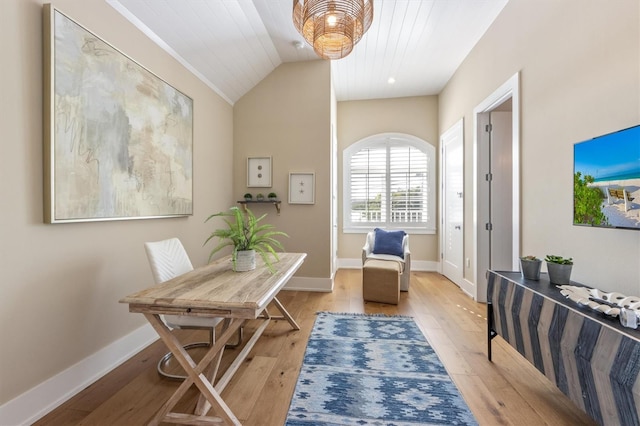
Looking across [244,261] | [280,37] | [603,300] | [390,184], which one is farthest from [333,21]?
[390,184]

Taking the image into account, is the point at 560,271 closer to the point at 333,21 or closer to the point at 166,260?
the point at 333,21

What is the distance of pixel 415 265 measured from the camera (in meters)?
5.06

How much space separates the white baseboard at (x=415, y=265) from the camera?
196 inches

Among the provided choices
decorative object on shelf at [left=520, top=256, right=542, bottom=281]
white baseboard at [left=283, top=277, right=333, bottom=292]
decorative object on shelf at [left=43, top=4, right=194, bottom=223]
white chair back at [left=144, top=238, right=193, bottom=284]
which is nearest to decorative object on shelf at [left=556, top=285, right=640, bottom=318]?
decorative object on shelf at [left=520, top=256, right=542, bottom=281]

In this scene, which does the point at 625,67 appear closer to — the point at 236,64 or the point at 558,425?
the point at 558,425

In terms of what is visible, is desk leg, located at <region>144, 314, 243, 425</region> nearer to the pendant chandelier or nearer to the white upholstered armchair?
the pendant chandelier

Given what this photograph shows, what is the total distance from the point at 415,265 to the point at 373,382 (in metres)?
3.57

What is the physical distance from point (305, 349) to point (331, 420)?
2.54ft

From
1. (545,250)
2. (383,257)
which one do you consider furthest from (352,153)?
(545,250)

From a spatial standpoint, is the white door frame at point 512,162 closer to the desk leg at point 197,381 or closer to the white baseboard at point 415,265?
the white baseboard at point 415,265

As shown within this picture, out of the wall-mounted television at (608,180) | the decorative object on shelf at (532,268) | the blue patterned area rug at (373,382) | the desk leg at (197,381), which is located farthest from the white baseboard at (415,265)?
the desk leg at (197,381)

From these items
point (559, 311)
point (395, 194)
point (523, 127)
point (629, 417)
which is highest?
point (523, 127)

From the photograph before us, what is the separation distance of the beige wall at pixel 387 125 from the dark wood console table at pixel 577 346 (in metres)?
3.19

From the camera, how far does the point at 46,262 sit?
1576 mm
